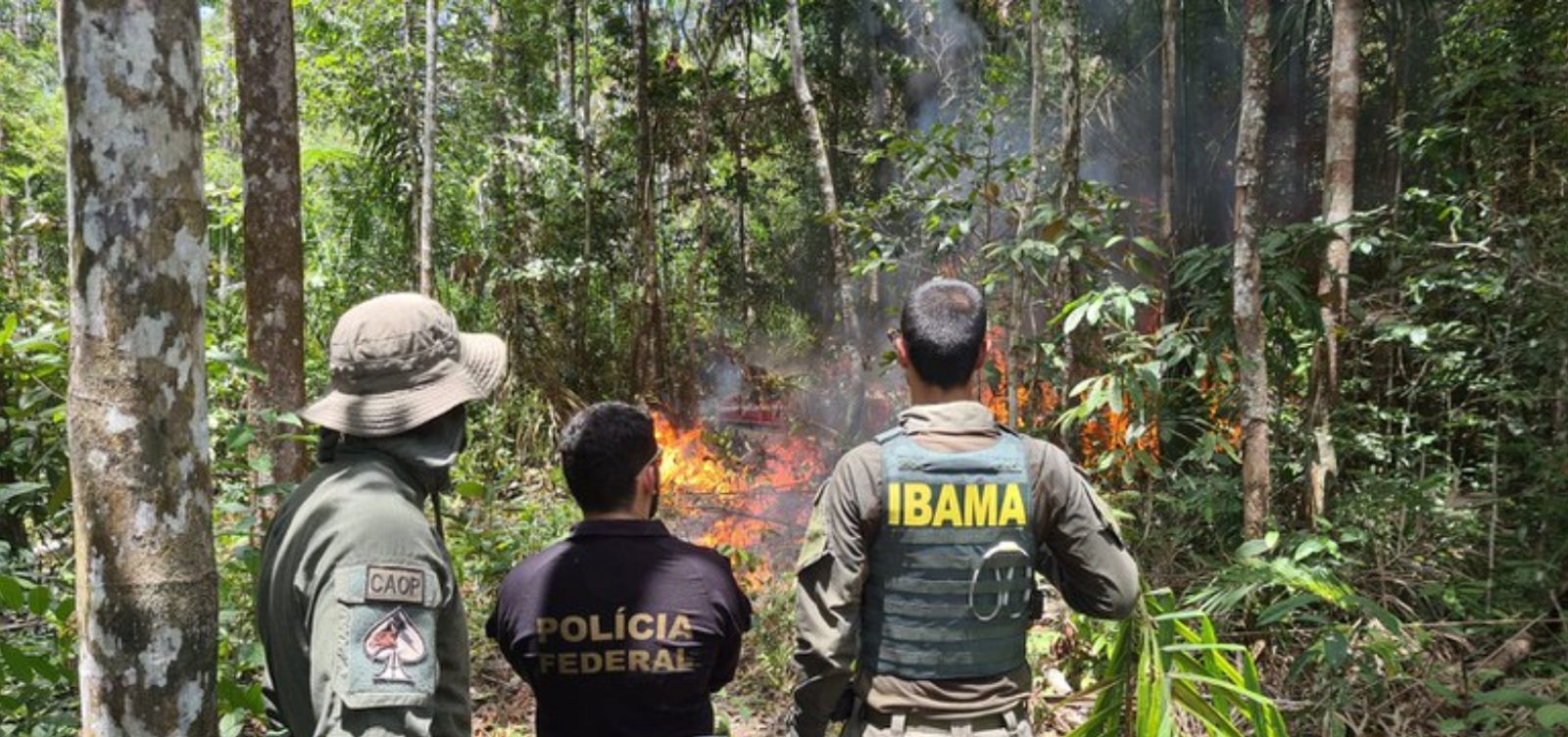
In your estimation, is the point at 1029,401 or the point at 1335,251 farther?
the point at 1029,401

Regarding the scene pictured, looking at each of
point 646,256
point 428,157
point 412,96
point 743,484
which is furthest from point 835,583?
point 412,96

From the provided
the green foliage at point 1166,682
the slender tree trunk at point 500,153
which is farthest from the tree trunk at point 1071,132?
the slender tree trunk at point 500,153

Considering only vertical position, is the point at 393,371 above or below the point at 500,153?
below

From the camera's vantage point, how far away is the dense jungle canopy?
1.86 meters

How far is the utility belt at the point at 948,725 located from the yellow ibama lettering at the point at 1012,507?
46 centimetres

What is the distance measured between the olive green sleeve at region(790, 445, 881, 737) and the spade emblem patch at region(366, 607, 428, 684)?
3.02 feet

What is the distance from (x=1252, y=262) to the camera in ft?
15.0

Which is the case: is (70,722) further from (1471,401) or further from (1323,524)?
(1471,401)

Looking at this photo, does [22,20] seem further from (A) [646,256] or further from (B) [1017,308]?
(B) [1017,308]

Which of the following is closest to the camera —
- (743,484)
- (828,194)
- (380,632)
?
(380,632)

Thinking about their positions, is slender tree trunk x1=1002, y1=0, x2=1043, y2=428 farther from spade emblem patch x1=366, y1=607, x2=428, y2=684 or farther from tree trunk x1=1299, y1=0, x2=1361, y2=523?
spade emblem patch x1=366, y1=607, x2=428, y2=684

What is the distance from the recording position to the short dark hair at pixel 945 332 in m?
2.20

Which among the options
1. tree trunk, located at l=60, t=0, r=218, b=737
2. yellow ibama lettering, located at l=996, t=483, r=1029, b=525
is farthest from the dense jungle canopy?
yellow ibama lettering, located at l=996, t=483, r=1029, b=525

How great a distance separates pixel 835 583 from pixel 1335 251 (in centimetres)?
431
